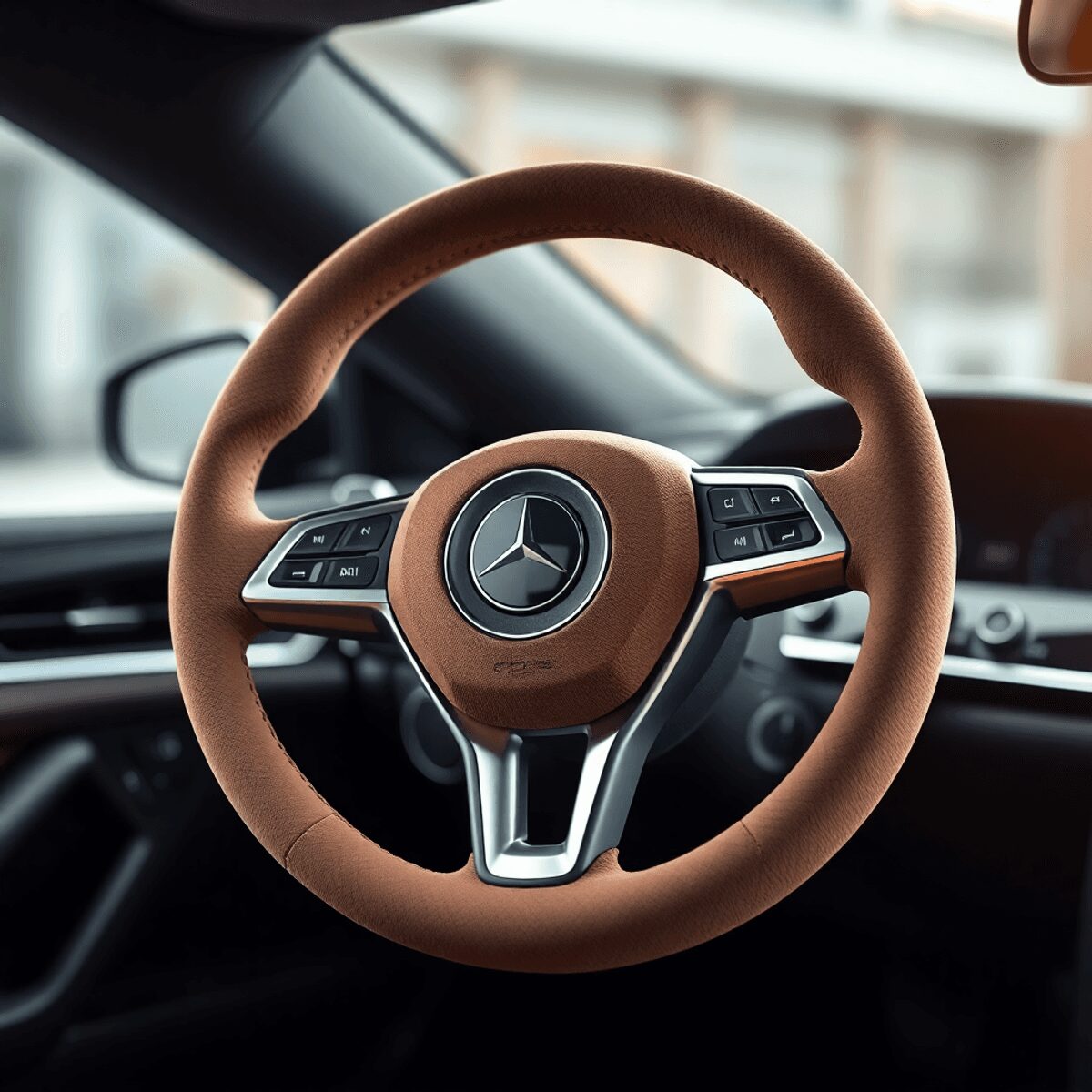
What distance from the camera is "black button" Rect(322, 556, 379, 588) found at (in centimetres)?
95

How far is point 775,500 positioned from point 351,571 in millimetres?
308

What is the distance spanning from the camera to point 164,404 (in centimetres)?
186

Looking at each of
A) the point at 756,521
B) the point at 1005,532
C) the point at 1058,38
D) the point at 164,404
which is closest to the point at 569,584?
the point at 756,521

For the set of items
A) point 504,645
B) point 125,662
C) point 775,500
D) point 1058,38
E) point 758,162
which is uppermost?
point 758,162


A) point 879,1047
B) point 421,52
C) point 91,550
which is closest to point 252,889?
point 91,550

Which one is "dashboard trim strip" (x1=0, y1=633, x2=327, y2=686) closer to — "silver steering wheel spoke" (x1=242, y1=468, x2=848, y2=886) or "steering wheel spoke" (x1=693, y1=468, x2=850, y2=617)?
"silver steering wheel spoke" (x1=242, y1=468, x2=848, y2=886)

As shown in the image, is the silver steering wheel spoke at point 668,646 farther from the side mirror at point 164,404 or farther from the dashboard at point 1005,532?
the side mirror at point 164,404

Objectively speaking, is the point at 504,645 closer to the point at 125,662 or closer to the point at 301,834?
Answer: the point at 301,834

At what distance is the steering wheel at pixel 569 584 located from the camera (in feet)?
2.60

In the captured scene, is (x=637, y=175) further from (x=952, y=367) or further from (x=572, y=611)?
(x=952, y=367)

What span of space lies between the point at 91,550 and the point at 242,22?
0.62 m

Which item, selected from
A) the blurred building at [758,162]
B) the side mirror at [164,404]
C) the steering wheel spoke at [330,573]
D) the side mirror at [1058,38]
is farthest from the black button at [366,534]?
the blurred building at [758,162]

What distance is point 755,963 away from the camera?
1.62 m

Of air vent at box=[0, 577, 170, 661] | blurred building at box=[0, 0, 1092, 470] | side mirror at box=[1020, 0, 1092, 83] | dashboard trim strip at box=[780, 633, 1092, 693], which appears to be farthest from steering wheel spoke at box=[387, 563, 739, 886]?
blurred building at box=[0, 0, 1092, 470]
